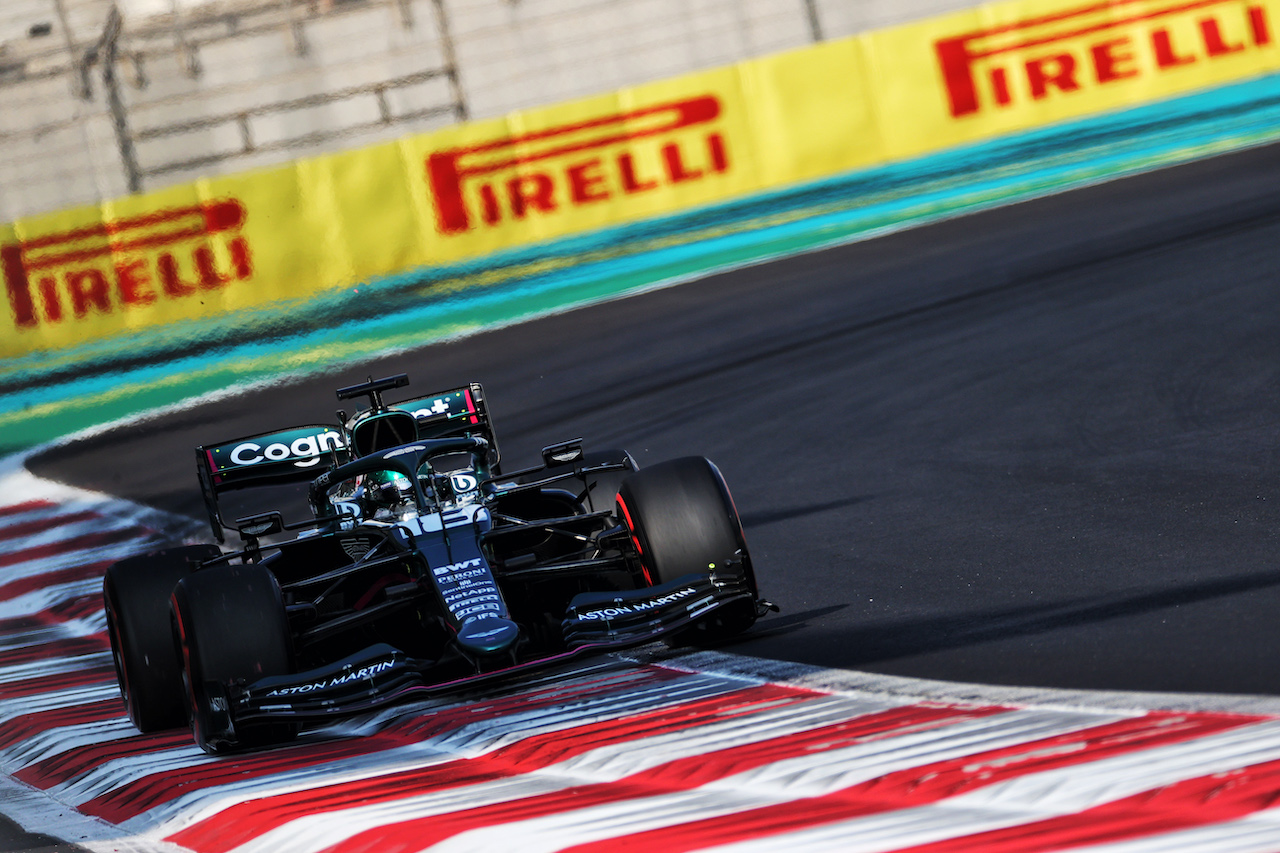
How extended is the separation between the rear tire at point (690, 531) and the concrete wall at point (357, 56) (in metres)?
13.2

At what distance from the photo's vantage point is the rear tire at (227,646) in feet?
17.3

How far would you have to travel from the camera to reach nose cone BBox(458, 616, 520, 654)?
5336 millimetres

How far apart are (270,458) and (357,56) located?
12.8 metres

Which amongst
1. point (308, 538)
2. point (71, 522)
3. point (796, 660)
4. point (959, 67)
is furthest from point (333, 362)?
point (796, 660)

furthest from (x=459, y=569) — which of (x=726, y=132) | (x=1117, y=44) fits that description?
(x=1117, y=44)

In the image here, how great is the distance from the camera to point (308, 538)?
6.29 m

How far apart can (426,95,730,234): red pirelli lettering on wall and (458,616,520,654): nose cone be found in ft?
37.6

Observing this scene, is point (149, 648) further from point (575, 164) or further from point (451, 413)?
point (575, 164)

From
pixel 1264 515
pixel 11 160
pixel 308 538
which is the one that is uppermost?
pixel 11 160

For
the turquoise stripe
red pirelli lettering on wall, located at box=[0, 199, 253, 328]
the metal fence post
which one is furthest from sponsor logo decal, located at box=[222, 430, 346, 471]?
the metal fence post

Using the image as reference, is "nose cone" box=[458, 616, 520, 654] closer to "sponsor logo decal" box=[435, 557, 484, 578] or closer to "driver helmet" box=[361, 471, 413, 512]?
"sponsor logo decal" box=[435, 557, 484, 578]

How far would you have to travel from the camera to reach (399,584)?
6.14 meters

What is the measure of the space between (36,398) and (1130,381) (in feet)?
33.7

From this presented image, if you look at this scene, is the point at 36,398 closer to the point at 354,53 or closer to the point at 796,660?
the point at 354,53
